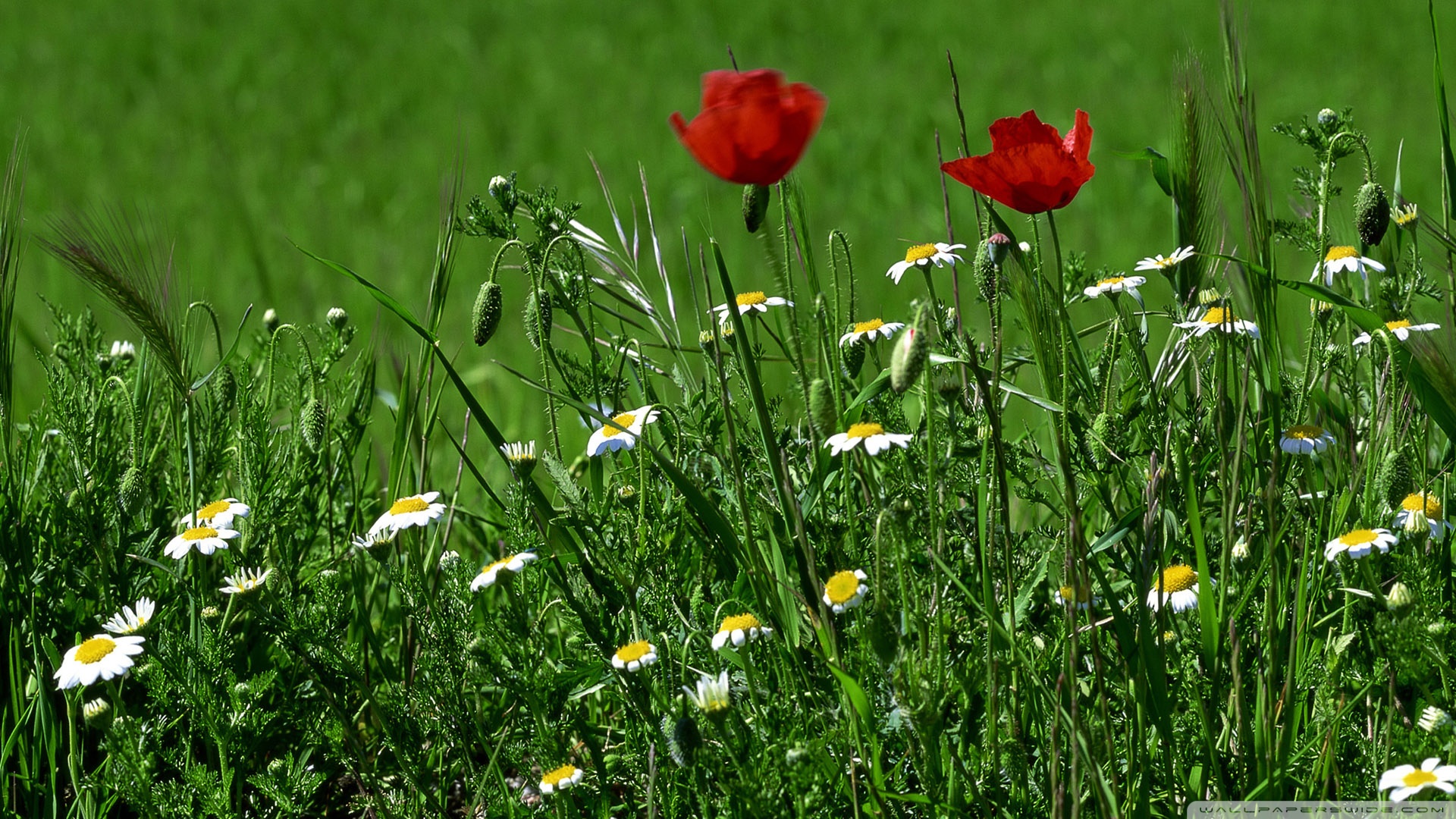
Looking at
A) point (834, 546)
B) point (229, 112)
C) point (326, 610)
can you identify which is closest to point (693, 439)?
point (834, 546)

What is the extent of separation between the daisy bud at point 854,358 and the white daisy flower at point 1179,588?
369 mm

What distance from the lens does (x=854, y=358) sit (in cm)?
137

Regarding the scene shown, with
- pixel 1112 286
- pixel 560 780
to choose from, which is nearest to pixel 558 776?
pixel 560 780

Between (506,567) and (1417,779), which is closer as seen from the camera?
(1417,779)

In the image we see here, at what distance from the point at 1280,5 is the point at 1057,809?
950 cm

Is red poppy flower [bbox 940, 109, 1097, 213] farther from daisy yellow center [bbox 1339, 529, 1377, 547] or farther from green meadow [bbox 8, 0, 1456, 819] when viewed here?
daisy yellow center [bbox 1339, 529, 1377, 547]

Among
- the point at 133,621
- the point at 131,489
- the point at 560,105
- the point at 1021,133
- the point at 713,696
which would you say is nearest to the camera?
the point at 713,696

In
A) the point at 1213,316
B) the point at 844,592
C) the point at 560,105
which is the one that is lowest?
the point at 844,592

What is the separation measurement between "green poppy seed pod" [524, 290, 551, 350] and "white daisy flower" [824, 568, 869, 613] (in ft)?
1.10

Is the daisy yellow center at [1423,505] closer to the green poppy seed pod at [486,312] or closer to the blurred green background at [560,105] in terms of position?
the green poppy seed pod at [486,312]

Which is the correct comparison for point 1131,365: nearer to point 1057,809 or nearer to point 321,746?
point 1057,809

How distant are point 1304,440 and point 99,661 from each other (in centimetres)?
114

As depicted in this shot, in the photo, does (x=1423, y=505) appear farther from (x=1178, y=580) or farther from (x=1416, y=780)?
(x=1416, y=780)

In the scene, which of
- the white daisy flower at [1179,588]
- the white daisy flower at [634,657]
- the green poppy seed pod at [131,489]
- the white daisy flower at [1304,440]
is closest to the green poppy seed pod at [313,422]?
the green poppy seed pod at [131,489]
